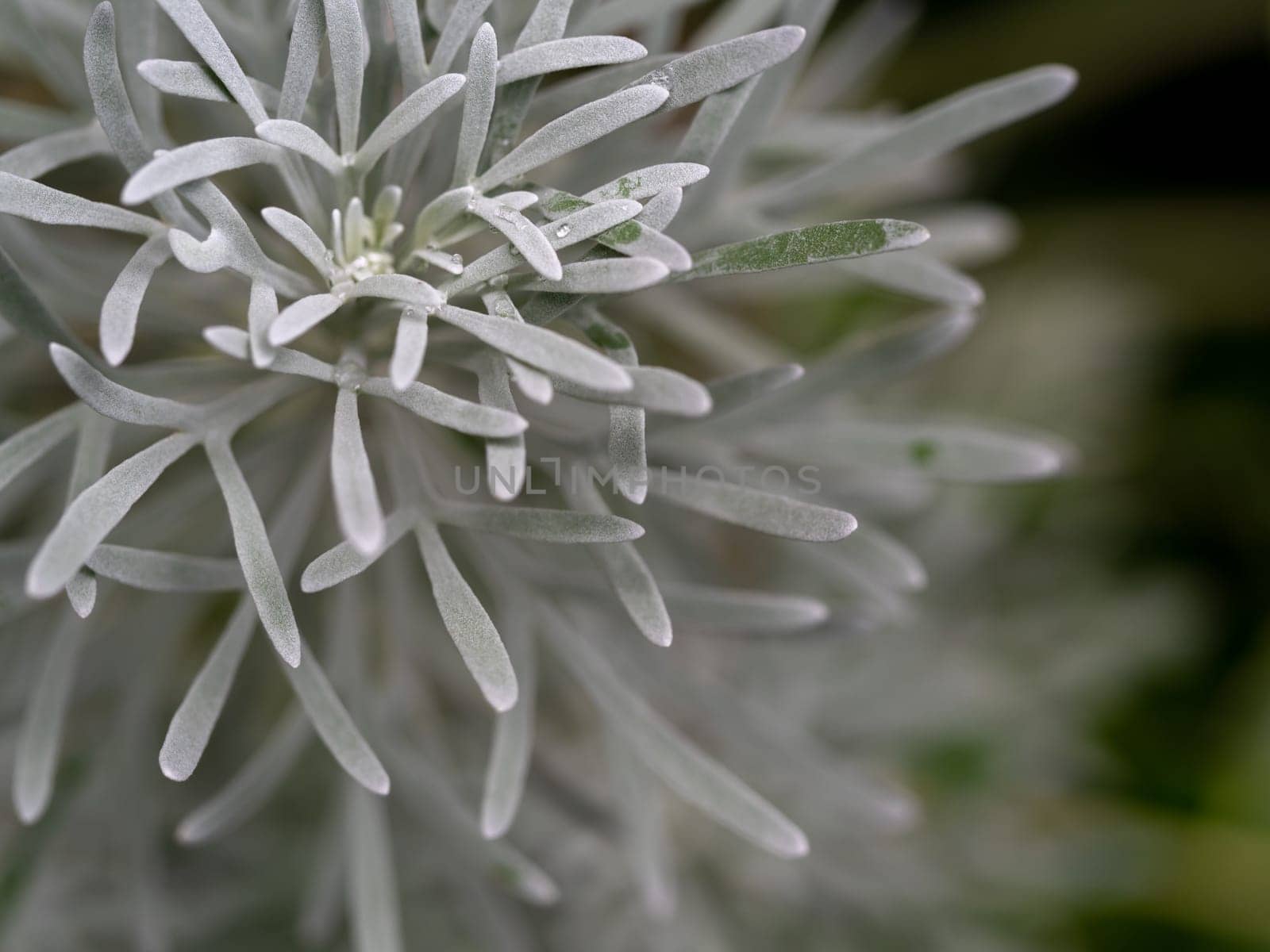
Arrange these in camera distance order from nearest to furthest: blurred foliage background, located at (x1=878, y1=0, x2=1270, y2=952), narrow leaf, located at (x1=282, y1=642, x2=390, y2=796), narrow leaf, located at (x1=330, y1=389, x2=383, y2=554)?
narrow leaf, located at (x1=330, y1=389, x2=383, y2=554)
narrow leaf, located at (x1=282, y1=642, x2=390, y2=796)
blurred foliage background, located at (x1=878, y1=0, x2=1270, y2=952)

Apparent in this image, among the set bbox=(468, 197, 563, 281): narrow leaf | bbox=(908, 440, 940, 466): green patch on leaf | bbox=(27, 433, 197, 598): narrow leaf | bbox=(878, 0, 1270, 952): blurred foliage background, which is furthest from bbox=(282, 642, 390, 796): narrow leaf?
bbox=(878, 0, 1270, 952): blurred foliage background

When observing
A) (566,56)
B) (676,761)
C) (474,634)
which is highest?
(566,56)

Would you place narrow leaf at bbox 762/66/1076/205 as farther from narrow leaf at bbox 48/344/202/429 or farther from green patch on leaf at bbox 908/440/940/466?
narrow leaf at bbox 48/344/202/429

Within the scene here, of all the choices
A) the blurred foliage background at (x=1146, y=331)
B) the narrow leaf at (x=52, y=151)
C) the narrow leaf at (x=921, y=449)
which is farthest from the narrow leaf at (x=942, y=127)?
the blurred foliage background at (x=1146, y=331)

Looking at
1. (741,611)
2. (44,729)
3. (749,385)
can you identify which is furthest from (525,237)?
(44,729)

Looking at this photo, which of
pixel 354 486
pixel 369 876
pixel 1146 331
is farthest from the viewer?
pixel 1146 331

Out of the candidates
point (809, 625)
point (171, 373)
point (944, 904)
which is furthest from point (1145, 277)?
point (171, 373)

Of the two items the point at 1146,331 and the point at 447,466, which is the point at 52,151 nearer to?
the point at 447,466

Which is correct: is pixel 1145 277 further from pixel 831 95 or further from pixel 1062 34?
pixel 831 95
